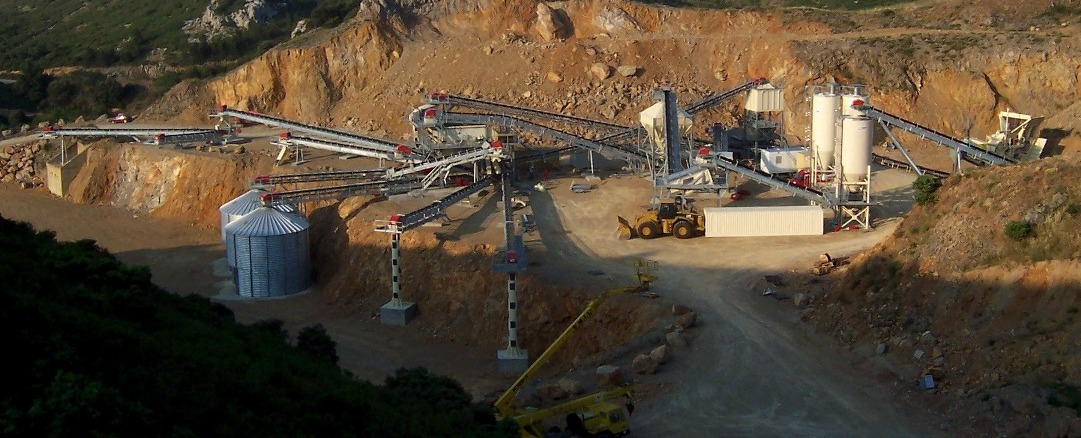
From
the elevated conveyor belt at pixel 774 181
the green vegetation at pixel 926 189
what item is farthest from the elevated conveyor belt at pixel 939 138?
the green vegetation at pixel 926 189

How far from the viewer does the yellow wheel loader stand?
47625 mm

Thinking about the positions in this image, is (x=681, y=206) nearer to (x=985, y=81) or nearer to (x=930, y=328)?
(x=930, y=328)

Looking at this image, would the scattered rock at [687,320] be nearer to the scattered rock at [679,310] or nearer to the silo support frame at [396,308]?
the scattered rock at [679,310]

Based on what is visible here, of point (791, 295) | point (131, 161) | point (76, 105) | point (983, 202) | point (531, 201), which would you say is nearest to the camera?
point (983, 202)

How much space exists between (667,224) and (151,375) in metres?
30.3

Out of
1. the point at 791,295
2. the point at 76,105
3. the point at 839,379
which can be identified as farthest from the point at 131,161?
the point at 839,379

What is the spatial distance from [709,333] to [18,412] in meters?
22.9

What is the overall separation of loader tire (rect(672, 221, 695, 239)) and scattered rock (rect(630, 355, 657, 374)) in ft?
43.6

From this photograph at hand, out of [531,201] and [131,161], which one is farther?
[131,161]

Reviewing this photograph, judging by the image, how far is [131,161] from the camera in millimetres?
65125

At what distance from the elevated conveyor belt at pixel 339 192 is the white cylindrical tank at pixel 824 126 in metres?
17.3

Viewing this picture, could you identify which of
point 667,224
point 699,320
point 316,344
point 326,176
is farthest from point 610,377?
point 326,176

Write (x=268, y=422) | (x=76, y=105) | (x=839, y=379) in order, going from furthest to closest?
(x=76, y=105) → (x=839, y=379) → (x=268, y=422)

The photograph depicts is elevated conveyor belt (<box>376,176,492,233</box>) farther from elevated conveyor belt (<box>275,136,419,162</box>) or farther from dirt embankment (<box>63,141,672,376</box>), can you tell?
elevated conveyor belt (<box>275,136,419,162</box>)
